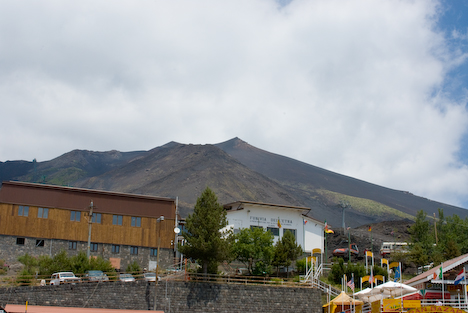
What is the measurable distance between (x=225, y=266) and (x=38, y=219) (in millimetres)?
20936

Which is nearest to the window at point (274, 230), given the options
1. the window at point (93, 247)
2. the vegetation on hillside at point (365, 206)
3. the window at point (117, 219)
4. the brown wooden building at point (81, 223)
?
the brown wooden building at point (81, 223)

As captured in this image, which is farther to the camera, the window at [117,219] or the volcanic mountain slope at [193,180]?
the volcanic mountain slope at [193,180]

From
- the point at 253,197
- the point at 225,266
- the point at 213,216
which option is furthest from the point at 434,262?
the point at 253,197

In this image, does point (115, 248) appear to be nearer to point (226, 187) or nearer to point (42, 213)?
point (42, 213)

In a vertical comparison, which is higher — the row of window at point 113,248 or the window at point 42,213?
the window at point 42,213

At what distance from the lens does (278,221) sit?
199 feet

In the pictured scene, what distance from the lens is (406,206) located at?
19650 centimetres

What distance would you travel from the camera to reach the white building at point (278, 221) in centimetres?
5941

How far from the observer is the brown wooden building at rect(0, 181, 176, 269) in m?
55.3

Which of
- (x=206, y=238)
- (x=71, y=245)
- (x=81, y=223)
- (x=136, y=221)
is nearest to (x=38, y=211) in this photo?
(x=81, y=223)

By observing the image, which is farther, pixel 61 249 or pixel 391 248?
pixel 391 248

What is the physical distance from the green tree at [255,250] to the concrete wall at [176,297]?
7.45 meters

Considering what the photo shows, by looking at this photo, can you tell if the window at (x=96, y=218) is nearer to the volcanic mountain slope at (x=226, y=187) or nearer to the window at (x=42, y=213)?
the window at (x=42, y=213)

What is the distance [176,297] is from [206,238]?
5852mm
